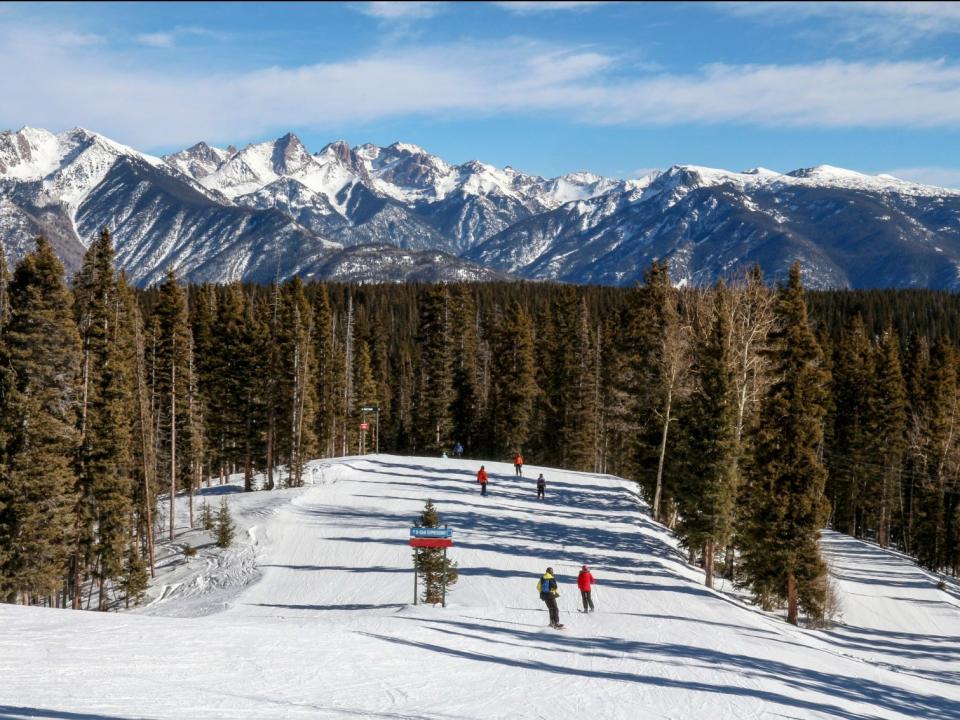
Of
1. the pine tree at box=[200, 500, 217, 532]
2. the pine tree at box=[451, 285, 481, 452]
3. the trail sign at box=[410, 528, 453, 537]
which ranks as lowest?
the pine tree at box=[200, 500, 217, 532]

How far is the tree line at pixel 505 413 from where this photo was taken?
1390 inches

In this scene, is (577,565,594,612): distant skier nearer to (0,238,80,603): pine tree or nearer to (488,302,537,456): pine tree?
(0,238,80,603): pine tree

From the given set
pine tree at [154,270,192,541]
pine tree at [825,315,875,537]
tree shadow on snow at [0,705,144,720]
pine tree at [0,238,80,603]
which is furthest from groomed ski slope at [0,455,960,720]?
pine tree at [825,315,875,537]

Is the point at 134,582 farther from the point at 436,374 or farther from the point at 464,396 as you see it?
the point at 464,396

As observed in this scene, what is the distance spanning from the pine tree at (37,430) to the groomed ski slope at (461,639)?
593 centimetres

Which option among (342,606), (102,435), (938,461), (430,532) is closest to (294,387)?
(102,435)

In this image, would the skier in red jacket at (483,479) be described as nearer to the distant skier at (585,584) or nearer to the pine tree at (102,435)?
the pine tree at (102,435)

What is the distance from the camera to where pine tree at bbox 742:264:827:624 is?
112ft

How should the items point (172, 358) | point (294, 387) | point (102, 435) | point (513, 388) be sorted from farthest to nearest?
point (513, 388) → point (294, 387) → point (172, 358) → point (102, 435)

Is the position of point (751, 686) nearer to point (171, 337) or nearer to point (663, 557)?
point (663, 557)

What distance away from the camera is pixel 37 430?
118 feet

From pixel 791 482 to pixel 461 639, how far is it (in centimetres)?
1887

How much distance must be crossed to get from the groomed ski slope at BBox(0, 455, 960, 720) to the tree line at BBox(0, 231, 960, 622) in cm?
436

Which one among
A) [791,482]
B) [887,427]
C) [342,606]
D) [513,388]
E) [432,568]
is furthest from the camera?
[513,388]
